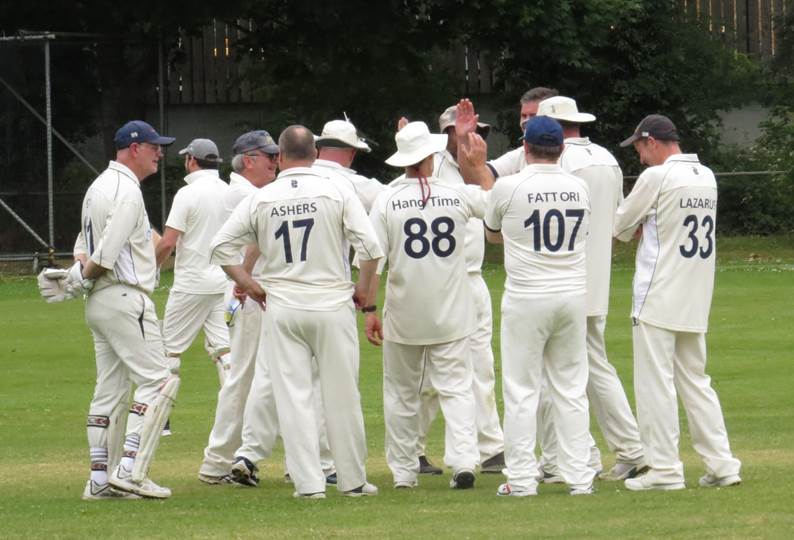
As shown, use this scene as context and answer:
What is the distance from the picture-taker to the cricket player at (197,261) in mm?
13266

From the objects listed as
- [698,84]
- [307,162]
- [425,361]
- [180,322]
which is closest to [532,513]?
[425,361]

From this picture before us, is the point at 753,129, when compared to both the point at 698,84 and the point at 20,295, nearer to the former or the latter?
the point at 698,84

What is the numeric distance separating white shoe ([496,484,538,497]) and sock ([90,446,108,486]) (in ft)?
7.93

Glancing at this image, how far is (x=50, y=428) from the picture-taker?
1415 cm

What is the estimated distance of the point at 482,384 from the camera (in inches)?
452

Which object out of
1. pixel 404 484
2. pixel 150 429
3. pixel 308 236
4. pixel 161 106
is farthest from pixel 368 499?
pixel 161 106

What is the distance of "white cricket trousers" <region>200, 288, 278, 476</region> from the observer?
34.8 ft

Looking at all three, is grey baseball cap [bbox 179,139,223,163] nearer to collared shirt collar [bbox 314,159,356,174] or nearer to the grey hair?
the grey hair

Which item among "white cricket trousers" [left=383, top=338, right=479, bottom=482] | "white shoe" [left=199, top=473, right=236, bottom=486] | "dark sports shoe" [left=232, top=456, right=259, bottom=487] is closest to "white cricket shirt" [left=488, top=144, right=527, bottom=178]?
"white cricket trousers" [left=383, top=338, right=479, bottom=482]

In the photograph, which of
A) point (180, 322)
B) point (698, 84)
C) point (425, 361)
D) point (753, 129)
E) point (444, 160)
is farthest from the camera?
point (753, 129)

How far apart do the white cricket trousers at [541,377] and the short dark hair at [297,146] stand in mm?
1459

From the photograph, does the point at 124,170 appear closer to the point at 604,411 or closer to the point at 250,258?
the point at 250,258

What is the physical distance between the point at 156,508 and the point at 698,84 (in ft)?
103

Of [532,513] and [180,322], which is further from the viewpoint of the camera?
[180,322]
